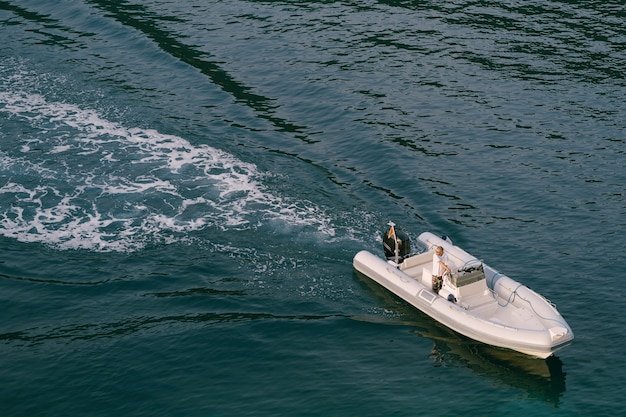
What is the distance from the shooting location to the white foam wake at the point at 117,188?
131ft

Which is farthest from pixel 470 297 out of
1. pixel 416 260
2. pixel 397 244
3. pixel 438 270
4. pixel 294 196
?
pixel 294 196

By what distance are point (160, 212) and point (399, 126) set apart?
1526 centimetres

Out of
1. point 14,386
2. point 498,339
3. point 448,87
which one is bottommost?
point 14,386

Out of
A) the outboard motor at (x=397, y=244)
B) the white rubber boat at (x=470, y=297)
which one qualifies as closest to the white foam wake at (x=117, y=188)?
the outboard motor at (x=397, y=244)

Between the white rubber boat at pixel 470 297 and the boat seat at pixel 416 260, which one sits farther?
the boat seat at pixel 416 260

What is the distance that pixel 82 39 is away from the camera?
63750mm

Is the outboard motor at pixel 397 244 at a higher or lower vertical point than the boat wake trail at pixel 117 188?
higher

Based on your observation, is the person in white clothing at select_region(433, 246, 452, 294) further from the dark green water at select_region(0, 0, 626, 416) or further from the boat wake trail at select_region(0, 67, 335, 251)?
the boat wake trail at select_region(0, 67, 335, 251)

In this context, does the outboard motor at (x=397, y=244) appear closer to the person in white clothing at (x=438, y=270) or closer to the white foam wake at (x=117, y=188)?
the person in white clothing at (x=438, y=270)

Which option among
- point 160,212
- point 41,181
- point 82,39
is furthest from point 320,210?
point 82,39

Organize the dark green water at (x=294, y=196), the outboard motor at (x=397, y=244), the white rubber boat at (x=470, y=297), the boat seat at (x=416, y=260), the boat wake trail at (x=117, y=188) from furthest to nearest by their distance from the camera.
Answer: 1. the boat wake trail at (x=117, y=188)
2. the boat seat at (x=416, y=260)
3. the outboard motor at (x=397, y=244)
4. the white rubber boat at (x=470, y=297)
5. the dark green water at (x=294, y=196)

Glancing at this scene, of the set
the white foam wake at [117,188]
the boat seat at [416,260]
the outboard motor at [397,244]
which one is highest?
the outboard motor at [397,244]

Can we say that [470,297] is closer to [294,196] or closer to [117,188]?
[294,196]

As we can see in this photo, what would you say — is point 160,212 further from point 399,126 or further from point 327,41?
point 327,41
